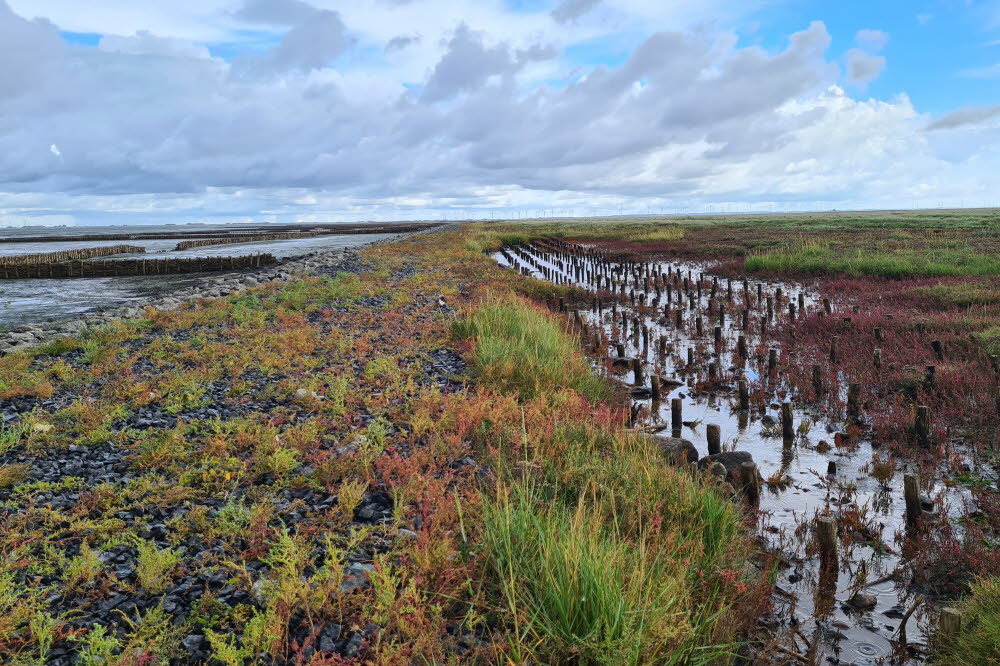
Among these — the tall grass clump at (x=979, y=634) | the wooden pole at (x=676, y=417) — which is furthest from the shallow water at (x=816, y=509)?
the tall grass clump at (x=979, y=634)

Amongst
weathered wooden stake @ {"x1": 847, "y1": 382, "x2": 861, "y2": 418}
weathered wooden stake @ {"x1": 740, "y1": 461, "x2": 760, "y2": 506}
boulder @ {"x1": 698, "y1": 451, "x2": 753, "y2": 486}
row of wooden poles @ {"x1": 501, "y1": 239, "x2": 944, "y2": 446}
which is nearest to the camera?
weathered wooden stake @ {"x1": 740, "y1": 461, "x2": 760, "y2": 506}

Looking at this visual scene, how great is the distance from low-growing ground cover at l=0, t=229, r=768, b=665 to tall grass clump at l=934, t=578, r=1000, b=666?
4.52ft

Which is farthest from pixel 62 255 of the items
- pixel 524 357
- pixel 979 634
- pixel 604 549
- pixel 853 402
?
pixel 979 634

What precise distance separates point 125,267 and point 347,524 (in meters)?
47.0

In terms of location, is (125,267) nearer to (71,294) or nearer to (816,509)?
(71,294)

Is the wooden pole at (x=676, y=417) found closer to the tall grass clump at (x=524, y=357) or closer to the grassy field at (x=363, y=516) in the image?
the grassy field at (x=363, y=516)

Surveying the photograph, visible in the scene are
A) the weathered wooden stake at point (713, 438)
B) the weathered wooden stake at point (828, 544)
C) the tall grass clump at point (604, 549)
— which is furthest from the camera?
the weathered wooden stake at point (713, 438)

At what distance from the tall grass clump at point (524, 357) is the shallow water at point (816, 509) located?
1.60 m

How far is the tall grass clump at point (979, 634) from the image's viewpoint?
12.5 ft

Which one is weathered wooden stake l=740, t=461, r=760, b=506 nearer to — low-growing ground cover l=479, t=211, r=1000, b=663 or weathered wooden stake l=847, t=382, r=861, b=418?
low-growing ground cover l=479, t=211, r=1000, b=663

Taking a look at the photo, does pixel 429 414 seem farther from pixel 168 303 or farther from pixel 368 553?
pixel 168 303

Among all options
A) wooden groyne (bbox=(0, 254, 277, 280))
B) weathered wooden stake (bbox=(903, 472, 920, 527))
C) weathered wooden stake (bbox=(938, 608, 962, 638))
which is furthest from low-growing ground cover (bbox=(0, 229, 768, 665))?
wooden groyne (bbox=(0, 254, 277, 280))

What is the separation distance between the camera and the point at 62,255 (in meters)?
50.6

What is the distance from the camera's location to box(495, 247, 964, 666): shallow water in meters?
4.96
